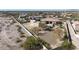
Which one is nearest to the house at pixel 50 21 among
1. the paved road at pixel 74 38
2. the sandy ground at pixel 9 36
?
the paved road at pixel 74 38

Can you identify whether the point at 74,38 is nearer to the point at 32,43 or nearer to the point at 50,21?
the point at 50,21

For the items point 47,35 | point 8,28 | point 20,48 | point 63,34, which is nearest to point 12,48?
point 20,48

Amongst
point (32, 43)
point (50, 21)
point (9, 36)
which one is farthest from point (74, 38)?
point (9, 36)

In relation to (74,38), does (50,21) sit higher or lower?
higher

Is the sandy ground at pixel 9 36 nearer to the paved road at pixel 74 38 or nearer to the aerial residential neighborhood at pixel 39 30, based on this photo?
the aerial residential neighborhood at pixel 39 30

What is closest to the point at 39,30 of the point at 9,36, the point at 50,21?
the point at 50,21

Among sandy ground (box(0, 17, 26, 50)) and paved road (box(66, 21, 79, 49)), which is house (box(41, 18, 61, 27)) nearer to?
paved road (box(66, 21, 79, 49))

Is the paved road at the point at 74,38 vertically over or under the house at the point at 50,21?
under

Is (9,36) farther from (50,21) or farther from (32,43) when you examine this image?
(50,21)

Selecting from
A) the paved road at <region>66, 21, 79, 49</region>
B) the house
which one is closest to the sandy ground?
the house
